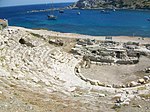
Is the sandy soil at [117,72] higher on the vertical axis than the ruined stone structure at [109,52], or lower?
lower

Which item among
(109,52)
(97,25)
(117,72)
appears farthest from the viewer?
(97,25)

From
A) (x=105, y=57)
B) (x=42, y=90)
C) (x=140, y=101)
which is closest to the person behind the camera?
(x=140, y=101)

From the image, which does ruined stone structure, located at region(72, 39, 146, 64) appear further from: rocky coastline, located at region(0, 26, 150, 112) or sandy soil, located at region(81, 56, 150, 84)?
sandy soil, located at region(81, 56, 150, 84)

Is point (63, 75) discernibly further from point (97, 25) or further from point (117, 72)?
point (97, 25)

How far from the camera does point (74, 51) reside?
125 ft

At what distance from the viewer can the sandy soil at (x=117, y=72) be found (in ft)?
97.1

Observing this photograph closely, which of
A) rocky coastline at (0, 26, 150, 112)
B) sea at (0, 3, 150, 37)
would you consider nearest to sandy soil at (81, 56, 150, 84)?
rocky coastline at (0, 26, 150, 112)

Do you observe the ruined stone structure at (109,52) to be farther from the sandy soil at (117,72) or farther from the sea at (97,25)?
the sea at (97,25)

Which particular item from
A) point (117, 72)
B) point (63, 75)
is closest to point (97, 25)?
point (117, 72)

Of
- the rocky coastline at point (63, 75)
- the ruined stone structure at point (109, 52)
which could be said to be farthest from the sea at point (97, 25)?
the rocky coastline at point (63, 75)

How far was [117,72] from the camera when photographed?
32156mm

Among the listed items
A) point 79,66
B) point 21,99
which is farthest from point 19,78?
point 79,66

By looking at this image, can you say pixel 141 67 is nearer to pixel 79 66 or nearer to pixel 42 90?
pixel 79 66

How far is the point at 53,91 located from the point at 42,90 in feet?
2.62
